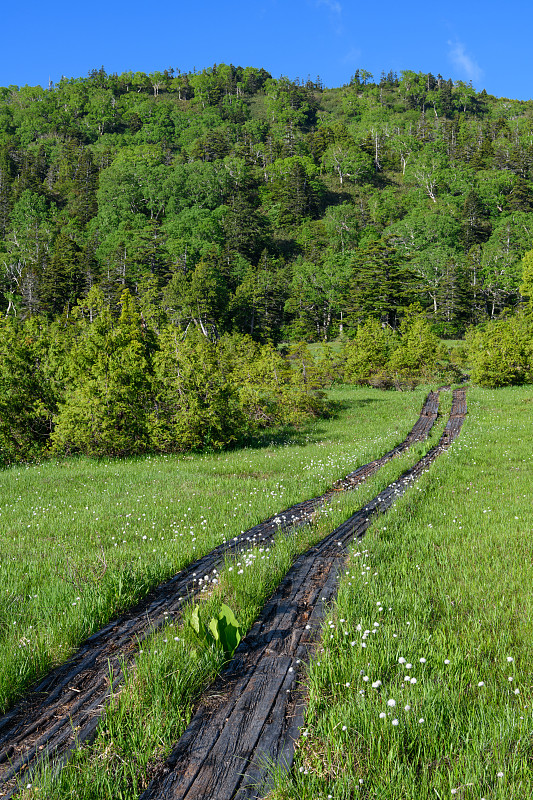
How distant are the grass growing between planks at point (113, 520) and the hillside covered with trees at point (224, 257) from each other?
2946mm

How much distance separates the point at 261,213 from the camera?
385 ft

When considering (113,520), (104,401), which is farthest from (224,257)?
(113,520)

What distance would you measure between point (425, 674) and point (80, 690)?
2.84 metres

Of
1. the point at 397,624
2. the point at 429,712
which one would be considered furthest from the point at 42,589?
the point at 429,712

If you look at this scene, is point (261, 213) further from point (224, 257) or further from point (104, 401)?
point (104, 401)

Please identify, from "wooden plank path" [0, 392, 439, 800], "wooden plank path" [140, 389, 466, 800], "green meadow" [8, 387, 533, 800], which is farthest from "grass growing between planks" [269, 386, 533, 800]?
"wooden plank path" [0, 392, 439, 800]

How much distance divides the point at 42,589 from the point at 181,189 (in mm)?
127212

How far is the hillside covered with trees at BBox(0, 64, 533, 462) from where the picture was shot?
1736 centimetres

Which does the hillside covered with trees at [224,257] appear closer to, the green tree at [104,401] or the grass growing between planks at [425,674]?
the green tree at [104,401]

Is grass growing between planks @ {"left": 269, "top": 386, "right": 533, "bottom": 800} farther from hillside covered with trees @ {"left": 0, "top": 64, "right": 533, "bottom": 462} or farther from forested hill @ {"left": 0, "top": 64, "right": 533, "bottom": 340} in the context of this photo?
forested hill @ {"left": 0, "top": 64, "right": 533, "bottom": 340}

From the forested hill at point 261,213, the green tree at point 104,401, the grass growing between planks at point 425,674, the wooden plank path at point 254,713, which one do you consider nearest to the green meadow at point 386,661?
the grass growing between planks at point 425,674

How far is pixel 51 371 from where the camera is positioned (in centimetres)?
1775

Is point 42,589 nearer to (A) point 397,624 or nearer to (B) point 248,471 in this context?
(A) point 397,624

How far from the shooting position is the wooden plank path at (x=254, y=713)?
2533mm
